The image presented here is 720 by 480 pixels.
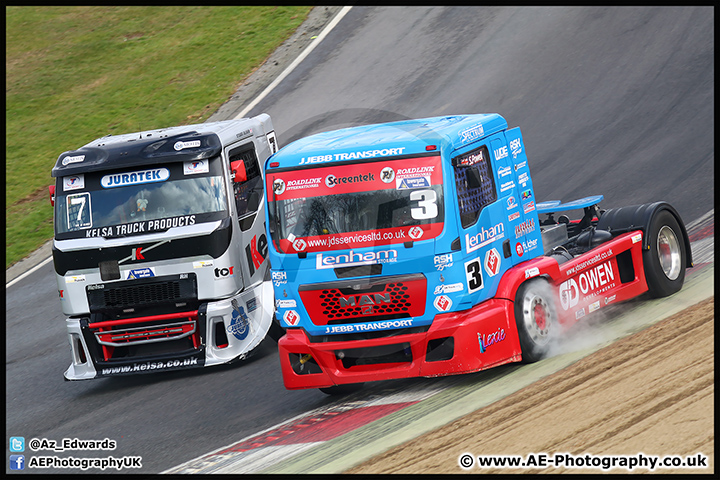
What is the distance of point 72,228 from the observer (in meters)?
10.7

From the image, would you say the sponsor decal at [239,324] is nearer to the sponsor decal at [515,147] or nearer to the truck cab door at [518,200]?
the truck cab door at [518,200]

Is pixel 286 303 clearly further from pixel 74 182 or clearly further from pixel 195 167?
pixel 74 182

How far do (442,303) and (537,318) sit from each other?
1.19 metres

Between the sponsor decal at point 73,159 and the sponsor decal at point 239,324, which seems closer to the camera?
the sponsor decal at point 239,324

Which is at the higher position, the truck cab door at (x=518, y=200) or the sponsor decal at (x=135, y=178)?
the sponsor decal at (x=135, y=178)

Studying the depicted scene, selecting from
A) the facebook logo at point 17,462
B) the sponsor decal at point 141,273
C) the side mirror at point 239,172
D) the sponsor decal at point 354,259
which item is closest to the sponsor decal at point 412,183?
the sponsor decal at point 354,259

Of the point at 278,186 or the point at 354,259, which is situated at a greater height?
the point at 278,186

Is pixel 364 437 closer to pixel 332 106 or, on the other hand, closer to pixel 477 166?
pixel 477 166

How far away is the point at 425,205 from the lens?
816 centimetres

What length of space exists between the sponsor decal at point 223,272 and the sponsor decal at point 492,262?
3553 mm

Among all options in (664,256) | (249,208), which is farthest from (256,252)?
(664,256)

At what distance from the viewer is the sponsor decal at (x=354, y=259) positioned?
8.24 m
